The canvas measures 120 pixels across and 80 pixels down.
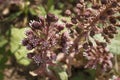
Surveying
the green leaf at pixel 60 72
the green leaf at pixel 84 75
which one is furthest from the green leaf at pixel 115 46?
the green leaf at pixel 84 75

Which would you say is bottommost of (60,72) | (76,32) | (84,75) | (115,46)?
(84,75)

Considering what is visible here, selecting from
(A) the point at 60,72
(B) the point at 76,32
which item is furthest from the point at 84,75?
(B) the point at 76,32

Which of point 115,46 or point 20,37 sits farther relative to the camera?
point 20,37

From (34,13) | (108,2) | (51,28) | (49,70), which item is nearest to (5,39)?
(34,13)

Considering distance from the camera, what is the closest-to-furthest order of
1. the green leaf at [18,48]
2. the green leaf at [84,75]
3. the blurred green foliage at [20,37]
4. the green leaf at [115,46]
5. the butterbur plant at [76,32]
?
the butterbur plant at [76,32], the green leaf at [115,46], the blurred green foliage at [20,37], the green leaf at [18,48], the green leaf at [84,75]

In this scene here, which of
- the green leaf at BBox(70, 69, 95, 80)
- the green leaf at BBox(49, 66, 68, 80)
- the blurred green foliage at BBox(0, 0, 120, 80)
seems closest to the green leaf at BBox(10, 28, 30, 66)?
the blurred green foliage at BBox(0, 0, 120, 80)

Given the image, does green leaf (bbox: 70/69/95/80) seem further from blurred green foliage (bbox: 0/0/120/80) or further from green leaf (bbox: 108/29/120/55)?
green leaf (bbox: 108/29/120/55)

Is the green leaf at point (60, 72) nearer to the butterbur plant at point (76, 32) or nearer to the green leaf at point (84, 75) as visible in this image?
the butterbur plant at point (76, 32)

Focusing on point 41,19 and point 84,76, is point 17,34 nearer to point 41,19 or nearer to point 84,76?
point 84,76

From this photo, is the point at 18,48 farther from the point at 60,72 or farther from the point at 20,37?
the point at 60,72
